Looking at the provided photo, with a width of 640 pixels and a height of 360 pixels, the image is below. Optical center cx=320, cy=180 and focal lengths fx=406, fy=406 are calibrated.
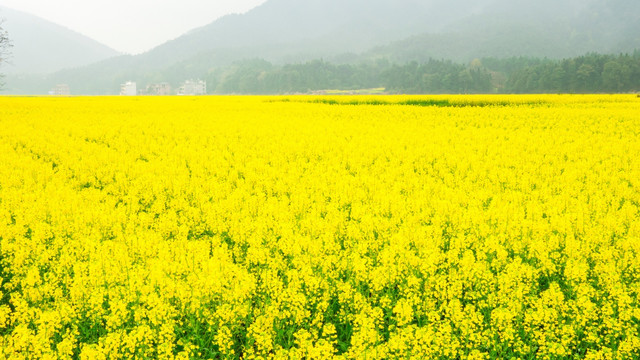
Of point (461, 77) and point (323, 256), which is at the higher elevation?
point (461, 77)

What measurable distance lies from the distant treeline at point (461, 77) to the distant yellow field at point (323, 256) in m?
117

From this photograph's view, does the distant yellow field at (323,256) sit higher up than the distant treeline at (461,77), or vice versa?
the distant treeline at (461,77)

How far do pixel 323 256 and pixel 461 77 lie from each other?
132077 millimetres

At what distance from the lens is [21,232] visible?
20.7 feet

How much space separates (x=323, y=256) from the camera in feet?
18.2

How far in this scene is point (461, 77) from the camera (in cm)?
12575

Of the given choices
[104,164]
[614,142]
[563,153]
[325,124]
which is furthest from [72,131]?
[614,142]

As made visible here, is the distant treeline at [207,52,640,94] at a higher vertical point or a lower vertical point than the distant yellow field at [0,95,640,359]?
higher

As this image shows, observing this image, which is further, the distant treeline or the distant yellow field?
the distant treeline

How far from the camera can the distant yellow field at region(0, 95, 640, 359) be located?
4.04 metres

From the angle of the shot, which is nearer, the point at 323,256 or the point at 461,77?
the point at 323,256

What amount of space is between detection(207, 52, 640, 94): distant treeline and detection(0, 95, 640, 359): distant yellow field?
117 m

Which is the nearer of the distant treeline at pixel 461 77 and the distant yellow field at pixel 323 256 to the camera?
the distant yellow field at pixel 323 256

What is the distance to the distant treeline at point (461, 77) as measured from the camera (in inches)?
4235
